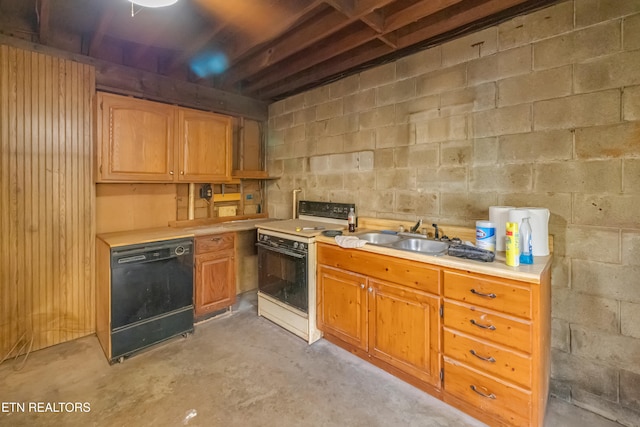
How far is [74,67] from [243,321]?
2869 mm

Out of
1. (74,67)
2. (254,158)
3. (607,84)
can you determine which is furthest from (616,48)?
(74,67)

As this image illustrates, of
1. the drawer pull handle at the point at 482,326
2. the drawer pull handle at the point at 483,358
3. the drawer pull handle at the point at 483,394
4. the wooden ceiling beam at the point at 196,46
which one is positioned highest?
the wooden ceiling beam at the point at 196,46

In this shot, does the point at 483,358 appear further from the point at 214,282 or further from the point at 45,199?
the point at 45,199

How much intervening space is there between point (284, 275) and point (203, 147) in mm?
1683

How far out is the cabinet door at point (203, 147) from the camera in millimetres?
3126

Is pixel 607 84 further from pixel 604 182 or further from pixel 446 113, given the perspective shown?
pixel 446 113

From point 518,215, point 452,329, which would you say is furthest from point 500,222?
point 452,329

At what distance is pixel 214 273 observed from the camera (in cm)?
313

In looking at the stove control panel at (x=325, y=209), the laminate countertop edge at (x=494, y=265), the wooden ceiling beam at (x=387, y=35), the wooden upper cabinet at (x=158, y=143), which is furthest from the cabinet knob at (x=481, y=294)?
the wooden upper cabinet at (x=158, y=143)

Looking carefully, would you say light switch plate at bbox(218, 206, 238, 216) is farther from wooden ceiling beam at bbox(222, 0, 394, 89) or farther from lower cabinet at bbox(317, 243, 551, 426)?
lower cabinet at bbox(317, 243, 551, 426)

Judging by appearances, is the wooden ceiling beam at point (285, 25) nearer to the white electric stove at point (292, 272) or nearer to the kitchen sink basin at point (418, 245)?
the white electric stove at point (292, 272)

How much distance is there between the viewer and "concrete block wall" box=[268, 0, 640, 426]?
1.80 meters

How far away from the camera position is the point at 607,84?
71.9 inches

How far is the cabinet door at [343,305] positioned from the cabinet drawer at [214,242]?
115 cm
